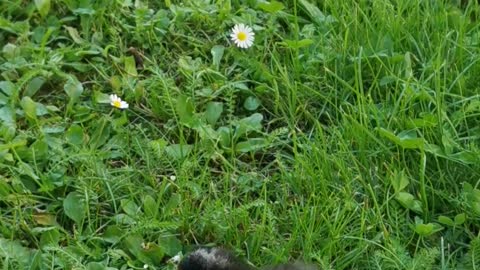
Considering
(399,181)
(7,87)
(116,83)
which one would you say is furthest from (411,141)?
(7,87)

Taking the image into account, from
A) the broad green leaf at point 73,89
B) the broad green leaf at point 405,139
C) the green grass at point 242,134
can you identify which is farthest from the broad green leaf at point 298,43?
the broad green leaf at point 73,89

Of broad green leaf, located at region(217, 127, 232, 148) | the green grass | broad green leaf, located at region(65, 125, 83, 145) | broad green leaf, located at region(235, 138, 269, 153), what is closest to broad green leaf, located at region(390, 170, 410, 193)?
the green grass

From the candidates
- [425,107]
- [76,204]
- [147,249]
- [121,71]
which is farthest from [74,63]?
[425,107]

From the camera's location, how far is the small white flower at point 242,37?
13.6ft

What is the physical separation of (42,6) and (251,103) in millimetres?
992

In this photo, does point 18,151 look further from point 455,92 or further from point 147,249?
point 455,92

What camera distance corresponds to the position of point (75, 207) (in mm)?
3471

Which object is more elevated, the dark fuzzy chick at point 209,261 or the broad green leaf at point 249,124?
the dark fuzzy chick at point 209,261

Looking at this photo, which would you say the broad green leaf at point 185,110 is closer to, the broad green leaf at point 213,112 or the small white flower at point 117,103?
the broad green leaf at point 213,112

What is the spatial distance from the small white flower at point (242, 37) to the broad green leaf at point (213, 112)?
35cm

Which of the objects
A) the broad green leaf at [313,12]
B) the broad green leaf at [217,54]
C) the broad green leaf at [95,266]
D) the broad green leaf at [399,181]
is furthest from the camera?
the broad green leaf at [313,12]

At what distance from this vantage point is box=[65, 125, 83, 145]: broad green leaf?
3.72 m

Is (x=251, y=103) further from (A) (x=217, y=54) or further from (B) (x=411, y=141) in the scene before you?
(B) (x=411, y=141)

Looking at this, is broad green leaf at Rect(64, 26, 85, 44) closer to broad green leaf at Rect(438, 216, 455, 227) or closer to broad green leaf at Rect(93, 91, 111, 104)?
broad green leaf at Rect(93, 91, 111, 104)
